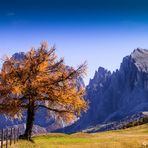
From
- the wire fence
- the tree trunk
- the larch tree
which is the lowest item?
the wire fence

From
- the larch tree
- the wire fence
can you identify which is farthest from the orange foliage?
the wire fence

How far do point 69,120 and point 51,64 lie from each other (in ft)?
25.8

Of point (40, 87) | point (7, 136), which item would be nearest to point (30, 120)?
point (40, 87)

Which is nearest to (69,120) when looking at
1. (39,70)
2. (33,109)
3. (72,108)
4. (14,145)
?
(72,108)

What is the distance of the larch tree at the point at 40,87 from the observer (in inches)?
1857

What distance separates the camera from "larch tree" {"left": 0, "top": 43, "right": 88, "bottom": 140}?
155 feet

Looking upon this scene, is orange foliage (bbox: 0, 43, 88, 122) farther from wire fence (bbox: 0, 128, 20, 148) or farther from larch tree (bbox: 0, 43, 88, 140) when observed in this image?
wire fence (bbox: 0, 128, 20, 148)

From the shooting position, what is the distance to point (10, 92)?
4694 centimetres

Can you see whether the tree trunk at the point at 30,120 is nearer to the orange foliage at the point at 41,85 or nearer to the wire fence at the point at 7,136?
the orange foliage at the point at 41,85

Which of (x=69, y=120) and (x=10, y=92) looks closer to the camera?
(x=10, y=92)

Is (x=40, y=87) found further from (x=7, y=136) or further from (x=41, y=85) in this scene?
(x=7, y=136)

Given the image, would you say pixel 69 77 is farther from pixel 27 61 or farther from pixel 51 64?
pixel 27 61

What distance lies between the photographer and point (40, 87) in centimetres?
4775

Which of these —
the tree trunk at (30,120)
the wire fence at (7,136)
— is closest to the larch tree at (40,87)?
the tree trunk at (30,120)
